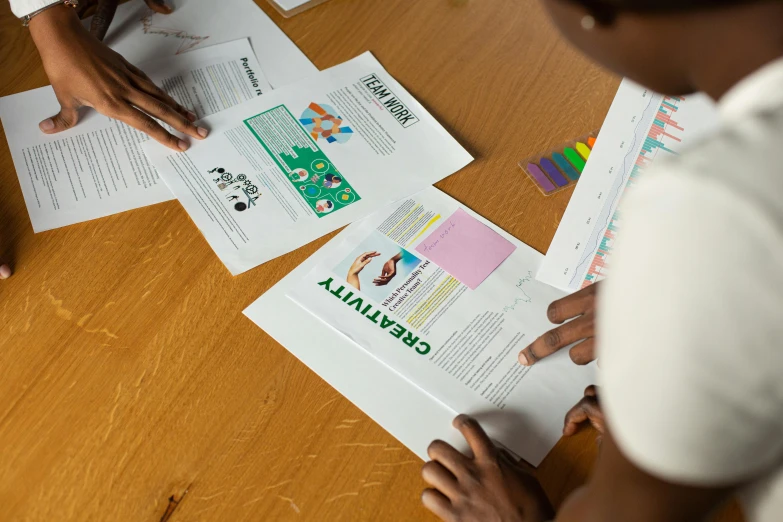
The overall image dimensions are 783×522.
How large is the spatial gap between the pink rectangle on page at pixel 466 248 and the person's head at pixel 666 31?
1.04 ft

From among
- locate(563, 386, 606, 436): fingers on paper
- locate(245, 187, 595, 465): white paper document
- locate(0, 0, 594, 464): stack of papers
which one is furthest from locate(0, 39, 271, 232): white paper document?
locate(563, 386, 606, 436): fingers on paper

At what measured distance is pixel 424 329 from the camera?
0.67 metres

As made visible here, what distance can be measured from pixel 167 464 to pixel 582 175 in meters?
0.55

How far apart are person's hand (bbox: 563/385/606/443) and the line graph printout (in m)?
0.13

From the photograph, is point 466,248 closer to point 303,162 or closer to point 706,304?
point 303,162

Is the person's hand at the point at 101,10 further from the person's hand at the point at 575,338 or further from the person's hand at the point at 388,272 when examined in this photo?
the person's hand at the point at 575,338

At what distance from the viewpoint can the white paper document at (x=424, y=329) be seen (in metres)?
0.63

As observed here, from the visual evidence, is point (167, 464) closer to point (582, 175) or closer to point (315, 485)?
point (315, 485)

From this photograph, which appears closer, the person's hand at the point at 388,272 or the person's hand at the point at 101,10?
the person's hand at the point at 388,272

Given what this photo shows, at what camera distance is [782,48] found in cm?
36

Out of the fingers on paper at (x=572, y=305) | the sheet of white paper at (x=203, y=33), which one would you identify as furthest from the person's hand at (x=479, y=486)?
the sheet of white paper at (x=203, y=33)

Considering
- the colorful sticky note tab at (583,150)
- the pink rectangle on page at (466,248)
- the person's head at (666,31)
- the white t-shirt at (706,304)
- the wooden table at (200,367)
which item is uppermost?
the person's head at (666,31)

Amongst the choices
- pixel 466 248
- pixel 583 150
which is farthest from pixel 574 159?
pixel 466 248

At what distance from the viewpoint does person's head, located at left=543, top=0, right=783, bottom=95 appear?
1.20 feet
